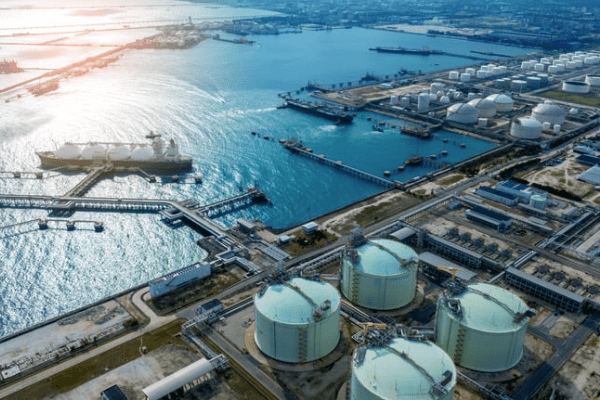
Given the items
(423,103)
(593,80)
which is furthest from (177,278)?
(593,80)

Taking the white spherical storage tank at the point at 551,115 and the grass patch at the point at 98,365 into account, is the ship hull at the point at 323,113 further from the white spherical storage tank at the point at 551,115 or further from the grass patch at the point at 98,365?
the grass patch at the point at 98,365

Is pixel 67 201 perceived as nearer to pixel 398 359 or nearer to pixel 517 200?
pixel 398 359

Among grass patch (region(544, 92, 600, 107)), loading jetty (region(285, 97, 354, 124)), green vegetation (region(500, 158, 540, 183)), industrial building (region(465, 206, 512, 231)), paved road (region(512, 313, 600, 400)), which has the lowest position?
paved road (region(512, 313, 600, 400))

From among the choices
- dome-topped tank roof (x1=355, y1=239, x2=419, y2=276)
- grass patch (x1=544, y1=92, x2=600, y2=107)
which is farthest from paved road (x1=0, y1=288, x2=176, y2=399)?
grass patch (x1=544, y1=92, x2=600, y2=107)

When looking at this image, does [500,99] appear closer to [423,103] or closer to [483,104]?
[483,104]

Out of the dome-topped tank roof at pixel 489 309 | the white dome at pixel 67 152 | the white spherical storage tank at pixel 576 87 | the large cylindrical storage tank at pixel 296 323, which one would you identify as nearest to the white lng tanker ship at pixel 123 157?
the white dome at pixel 67 152

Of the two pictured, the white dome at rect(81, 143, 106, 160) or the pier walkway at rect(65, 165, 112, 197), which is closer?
the pier walkway at rect(65, 165, 112, 197)

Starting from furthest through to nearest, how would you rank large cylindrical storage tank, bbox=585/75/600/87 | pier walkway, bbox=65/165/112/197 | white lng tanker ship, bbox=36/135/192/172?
large cylindrical storage tank, bbox=585/75/600/87
white lng tanker ship, bbox=36/135/192/172
pier walkway, bbox=65/165/112/197

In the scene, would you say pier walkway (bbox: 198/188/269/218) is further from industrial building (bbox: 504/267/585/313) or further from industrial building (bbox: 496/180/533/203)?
industrial building (bbox: 504/267/585/313)

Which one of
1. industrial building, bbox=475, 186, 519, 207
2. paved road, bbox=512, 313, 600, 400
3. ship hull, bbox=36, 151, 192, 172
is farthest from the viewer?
ship hull, bbox=36, 151, 192, 172
